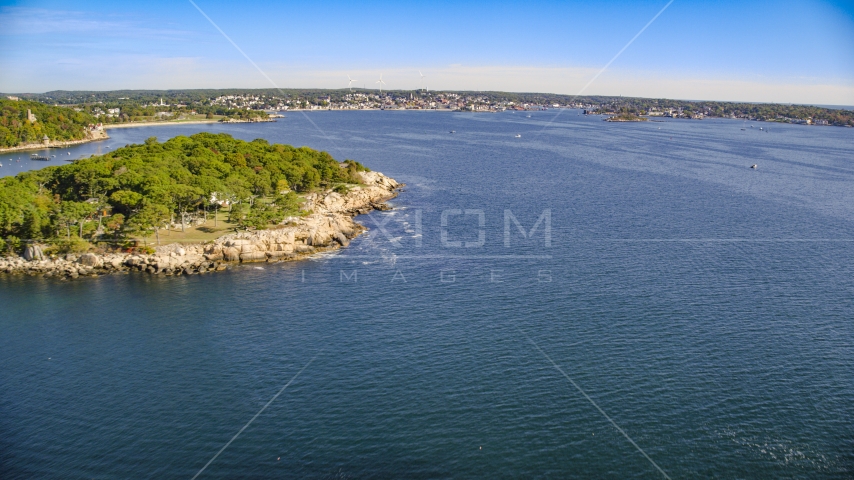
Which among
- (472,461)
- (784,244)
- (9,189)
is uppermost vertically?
(9,189)

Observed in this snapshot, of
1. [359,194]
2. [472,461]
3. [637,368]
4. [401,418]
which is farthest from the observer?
[359,194]

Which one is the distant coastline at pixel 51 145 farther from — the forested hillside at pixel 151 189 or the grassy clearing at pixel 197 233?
the grassy clearing at pixel 197 233

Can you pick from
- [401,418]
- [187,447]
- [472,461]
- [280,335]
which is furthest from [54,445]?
[472,461]

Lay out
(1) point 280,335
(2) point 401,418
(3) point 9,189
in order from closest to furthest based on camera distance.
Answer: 1. (2) point 401,418
2. (1) point 280,335
3. (3) point 9,189

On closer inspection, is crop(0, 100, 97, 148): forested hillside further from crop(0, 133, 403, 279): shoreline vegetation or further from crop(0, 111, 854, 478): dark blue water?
crop(0, 111, 854, 478): dark blue water

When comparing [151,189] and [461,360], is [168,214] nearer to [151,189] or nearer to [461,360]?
[151,189]

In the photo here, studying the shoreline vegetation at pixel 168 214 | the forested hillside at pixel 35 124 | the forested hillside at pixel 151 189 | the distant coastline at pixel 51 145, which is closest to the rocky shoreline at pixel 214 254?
the shoreline vegetation at pixel 168 214

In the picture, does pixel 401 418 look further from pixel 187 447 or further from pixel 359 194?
pixel 359 194
